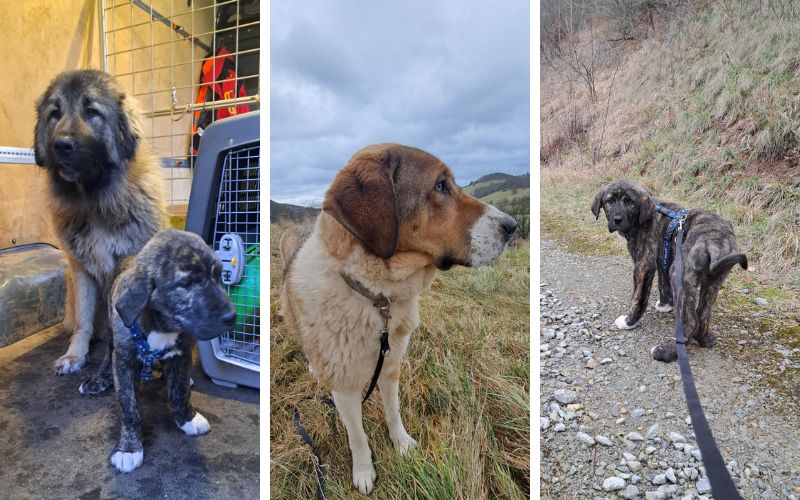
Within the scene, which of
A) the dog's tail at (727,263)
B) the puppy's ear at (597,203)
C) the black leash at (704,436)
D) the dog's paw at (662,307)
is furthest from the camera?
the puppy's ear at (597,203)

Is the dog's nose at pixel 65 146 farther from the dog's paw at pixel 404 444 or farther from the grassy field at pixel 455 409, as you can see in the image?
the dog's paw at pixel 404 444

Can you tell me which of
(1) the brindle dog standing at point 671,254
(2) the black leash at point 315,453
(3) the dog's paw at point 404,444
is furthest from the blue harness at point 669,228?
(2) the black leash at point 315,453

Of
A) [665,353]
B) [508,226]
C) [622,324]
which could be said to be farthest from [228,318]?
[665,353]

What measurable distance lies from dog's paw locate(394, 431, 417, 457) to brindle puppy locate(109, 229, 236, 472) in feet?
2.38

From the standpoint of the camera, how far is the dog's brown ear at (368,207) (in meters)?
1.29

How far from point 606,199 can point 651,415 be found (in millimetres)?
780

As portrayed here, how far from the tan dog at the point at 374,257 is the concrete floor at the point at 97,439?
43 cm

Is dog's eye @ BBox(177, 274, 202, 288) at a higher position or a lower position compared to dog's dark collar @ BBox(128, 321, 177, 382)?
higher

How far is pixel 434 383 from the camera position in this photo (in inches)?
59.7

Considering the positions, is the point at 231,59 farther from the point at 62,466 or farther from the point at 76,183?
the point at 62,466

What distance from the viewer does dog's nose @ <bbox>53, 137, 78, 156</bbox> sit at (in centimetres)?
140

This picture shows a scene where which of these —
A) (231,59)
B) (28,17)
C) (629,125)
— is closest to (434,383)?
(629,125)

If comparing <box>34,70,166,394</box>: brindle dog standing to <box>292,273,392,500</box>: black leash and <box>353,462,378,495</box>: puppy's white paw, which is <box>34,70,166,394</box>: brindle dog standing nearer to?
<box>292,273,392,500</box>: black leash

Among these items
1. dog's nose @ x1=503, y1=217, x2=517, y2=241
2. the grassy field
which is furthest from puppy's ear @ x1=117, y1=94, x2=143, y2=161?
dog's nose @ x1=503, y1=217, x2=517, y2=241
